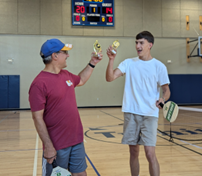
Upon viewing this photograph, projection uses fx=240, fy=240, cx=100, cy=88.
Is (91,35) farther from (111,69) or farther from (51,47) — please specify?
(51,47)

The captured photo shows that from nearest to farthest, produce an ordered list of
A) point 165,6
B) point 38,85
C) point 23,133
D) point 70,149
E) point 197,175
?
1. point 38,85
2. point 70,149
3. point 197,175
4. point 23,133
5. point 165,6

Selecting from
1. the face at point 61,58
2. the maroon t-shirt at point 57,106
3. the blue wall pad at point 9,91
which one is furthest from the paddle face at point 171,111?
the blue wall pad at point 9,91

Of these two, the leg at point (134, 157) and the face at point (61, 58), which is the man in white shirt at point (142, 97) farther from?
the face at point (61, 58)

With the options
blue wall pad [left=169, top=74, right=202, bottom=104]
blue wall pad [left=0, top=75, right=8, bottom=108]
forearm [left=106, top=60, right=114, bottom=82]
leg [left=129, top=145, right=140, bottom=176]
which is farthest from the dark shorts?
blue wall pad [left=169, top=74, right=202, bottom=104]

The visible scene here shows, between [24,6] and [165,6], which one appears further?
[165,6]

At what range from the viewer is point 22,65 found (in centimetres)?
1659

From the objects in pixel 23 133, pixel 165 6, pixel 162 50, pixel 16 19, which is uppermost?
pixel 165 6

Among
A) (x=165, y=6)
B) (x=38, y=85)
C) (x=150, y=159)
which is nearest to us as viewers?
(x=38, y=85)

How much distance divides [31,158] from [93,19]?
13438 millimetres

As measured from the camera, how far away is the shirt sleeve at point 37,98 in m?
2.31

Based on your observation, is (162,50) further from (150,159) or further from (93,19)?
(150,159)

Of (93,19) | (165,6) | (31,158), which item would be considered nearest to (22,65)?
(93,19)

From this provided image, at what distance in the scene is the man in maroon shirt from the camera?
235cm

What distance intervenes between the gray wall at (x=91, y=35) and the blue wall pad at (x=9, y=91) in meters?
0.34
